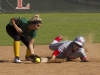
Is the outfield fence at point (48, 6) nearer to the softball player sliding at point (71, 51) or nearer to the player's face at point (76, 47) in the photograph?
the softball player sliding at point (71, 51)

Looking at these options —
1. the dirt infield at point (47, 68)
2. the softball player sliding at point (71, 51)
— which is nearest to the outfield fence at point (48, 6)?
the dirt infield at point (47, 68)

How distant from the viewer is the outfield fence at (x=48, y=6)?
1038 inches

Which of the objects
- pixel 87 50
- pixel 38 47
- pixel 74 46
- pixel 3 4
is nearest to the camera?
pixel 74 46

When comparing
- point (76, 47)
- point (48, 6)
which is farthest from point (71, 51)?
point (48, 6)

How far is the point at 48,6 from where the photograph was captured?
26.8 metres

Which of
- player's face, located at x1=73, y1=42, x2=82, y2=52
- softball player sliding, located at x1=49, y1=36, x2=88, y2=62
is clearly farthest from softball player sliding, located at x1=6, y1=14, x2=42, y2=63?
player's face, located at x1=73, y1=42, x2=82, y2=52

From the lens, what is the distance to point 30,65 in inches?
296

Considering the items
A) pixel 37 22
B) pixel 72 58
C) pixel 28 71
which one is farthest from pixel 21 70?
pixel 72 58

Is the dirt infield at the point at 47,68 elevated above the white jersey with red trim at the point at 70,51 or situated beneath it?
situated beneath

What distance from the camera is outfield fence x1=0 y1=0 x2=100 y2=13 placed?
26359 mm

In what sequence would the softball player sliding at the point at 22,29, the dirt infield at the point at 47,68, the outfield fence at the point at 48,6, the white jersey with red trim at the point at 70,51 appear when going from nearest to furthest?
the dirt infield at the point at 47,68
the softball player sliding at the point at 22,29
the white jersey with red trim at the point at 70,51
the outfield fence at the point at 48,6

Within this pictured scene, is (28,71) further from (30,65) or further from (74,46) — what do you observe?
(74,46)

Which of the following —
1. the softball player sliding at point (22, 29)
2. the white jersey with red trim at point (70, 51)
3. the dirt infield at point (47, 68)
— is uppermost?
the softball player sliding at point (22, 29)

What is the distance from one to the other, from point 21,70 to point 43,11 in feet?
66.0
